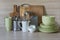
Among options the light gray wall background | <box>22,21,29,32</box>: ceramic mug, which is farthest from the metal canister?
the light gray wall background

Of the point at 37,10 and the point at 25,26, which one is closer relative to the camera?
the point at 25,26

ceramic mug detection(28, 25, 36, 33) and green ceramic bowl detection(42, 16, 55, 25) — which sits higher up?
green ceramic bowl detection(42, 16, 55, 25)

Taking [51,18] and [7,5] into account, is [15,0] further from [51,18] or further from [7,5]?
[51,18]

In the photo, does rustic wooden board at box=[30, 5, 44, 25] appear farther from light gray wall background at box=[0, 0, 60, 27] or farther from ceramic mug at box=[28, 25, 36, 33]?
ceramic mug at box=[28, 25, 36, 33]

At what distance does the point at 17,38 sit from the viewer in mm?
1384

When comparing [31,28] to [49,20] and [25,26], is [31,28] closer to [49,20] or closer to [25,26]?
[25,26]

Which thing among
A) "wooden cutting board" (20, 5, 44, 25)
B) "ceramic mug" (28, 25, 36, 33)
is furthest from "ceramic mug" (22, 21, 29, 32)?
"wooden cutting board" (20, 5, 44, 25)

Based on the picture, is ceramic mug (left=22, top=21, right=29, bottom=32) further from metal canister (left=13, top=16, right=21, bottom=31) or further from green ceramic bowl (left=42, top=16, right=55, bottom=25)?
green ceramic bowl (left=42, top=16, right=55, bottom=25)

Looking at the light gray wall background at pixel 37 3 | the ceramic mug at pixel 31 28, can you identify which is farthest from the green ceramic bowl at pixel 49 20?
the light gray wall background at pixel 37 3

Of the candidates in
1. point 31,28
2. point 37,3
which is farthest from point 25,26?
point 37,3

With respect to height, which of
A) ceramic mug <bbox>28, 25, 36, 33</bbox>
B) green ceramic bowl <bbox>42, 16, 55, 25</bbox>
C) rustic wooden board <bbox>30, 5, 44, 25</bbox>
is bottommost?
ceramic mug <bbox>28, 25, 36, 33</bbox>

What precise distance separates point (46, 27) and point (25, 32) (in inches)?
8.7

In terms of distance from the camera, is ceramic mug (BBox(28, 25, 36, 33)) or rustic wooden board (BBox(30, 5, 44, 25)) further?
rustic wooden board (BBox(30, 5, 44, 25))

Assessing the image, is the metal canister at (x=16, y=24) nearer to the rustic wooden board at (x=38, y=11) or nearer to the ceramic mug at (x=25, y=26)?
the ceramic mug at (x=25, y=26)
